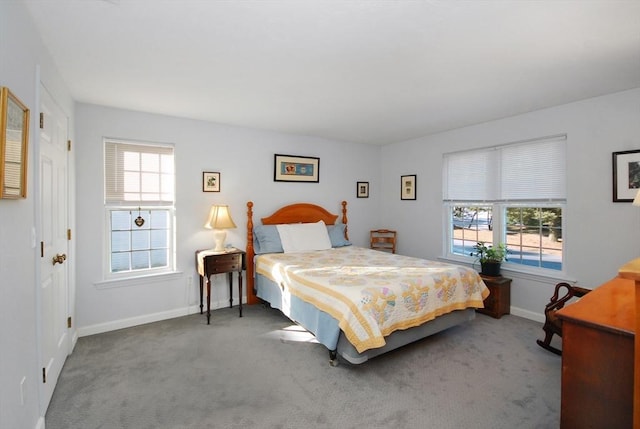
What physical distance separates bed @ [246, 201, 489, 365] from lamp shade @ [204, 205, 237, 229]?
0.47 meters

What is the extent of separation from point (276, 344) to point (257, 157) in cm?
254

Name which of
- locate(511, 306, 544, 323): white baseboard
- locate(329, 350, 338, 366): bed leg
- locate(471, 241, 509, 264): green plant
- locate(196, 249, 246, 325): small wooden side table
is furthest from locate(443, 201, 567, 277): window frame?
locate(196, 249, 246, 325): small wooden side table

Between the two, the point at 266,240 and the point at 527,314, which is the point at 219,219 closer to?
the point at 266,240

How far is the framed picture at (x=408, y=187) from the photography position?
5.12 metres

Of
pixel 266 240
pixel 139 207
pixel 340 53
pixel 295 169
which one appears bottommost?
pixel 266 240

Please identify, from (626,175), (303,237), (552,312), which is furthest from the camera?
(303,237)

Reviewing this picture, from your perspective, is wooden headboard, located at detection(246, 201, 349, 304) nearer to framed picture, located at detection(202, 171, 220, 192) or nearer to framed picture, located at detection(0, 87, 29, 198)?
framed picture, located at detection(202, 171, 220, 192)

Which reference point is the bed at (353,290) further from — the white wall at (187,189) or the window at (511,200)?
the window at (511,200)

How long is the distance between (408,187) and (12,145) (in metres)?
4.77

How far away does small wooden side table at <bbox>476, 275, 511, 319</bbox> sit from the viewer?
148 inches

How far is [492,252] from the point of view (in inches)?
156

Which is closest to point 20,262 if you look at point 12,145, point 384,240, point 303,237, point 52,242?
point 12,145

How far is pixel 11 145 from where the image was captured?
137 centimetres

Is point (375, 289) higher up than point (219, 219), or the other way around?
point (219, 219)
